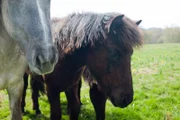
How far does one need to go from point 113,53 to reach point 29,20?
1.20m

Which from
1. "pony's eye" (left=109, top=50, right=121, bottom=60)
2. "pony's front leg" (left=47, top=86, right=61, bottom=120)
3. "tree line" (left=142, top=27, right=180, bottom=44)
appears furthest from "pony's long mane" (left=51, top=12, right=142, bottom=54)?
"tree line" (left=142, top=27, right=180, bottom=44)

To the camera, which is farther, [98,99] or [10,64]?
[98,99]

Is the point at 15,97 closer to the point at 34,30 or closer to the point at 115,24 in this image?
the point at 34,30

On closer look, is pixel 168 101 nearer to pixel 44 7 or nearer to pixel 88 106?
pixel 88 106

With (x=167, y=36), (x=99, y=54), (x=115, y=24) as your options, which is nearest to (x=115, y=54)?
(x=99, y=54)

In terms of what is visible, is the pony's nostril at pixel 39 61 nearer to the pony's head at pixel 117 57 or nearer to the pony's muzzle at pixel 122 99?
the pony's head at pixel 117 57

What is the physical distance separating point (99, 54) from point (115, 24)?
0.42 meters

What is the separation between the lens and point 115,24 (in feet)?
9.21

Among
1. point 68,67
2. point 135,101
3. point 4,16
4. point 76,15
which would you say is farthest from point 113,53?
point 135,101

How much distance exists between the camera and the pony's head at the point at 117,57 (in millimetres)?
2771

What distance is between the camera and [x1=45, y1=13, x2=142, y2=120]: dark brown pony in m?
2.78

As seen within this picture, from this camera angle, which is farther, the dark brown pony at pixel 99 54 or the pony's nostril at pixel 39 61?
the dark brown pony at pixel 99 54

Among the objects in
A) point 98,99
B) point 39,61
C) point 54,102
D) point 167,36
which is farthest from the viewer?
point 167,36

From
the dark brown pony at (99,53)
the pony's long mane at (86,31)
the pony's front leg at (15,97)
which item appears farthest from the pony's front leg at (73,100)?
the pony's front leg at (15,97)
